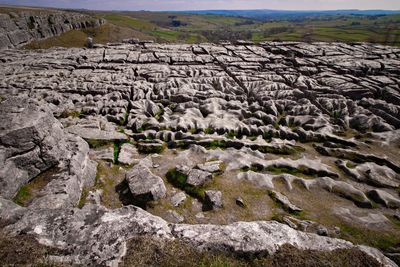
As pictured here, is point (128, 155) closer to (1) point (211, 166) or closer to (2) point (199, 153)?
(2) point (199, 153)

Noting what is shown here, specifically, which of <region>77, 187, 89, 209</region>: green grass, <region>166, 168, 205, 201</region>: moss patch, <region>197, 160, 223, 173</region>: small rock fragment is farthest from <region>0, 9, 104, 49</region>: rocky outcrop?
<region>197, 160, 223, 173</region>: small rock fragment

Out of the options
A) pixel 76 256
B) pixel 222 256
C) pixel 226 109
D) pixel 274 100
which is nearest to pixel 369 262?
pixel 222 256

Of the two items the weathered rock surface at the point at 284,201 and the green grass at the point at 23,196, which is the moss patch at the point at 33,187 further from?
the weathered rock surface at the point at 284,201

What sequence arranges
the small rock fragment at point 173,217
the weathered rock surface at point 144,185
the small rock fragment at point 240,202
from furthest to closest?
the small rock fragment at point 240,202
the weathered rock surface at point 144,185
the small rock fragment at point 173,217

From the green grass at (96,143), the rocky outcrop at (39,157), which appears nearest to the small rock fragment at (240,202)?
the rocky outcrop at (39,157)

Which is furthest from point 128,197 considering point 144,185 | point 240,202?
point 240,202
